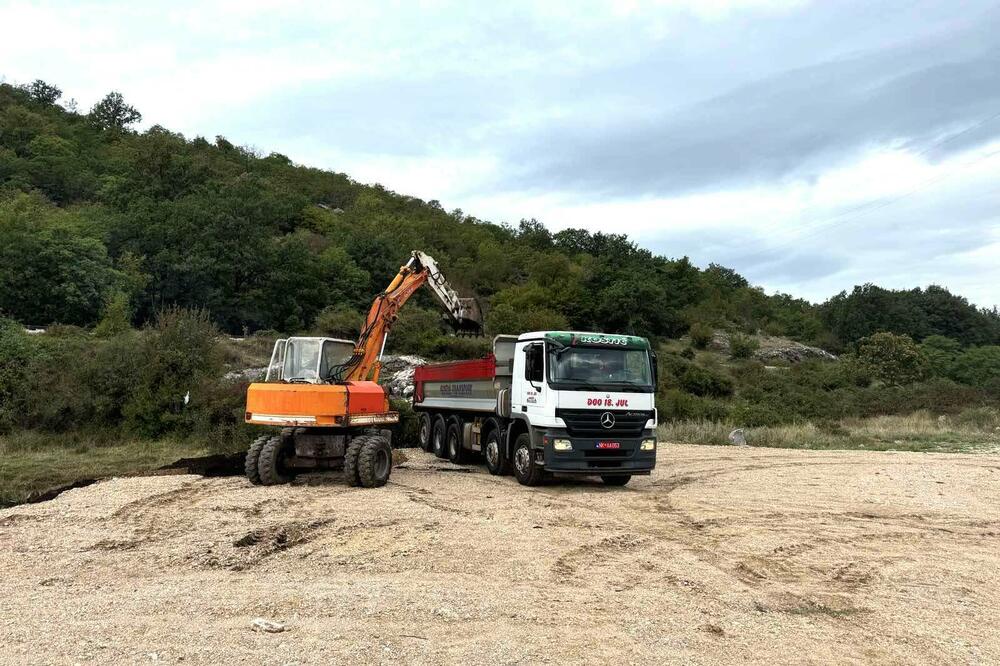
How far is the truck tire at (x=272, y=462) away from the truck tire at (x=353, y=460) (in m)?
1.29

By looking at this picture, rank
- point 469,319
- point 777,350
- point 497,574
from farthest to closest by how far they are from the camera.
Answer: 1. point 777,350
2. point 469,319
3. point 497,574

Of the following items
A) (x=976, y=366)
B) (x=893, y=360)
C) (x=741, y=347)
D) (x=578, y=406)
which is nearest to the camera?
(x=578, y=406)

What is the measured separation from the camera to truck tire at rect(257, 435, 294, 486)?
1370 centimetres

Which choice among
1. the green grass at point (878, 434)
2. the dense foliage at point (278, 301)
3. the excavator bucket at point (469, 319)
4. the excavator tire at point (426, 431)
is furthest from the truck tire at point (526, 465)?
the green grass at point (878, 434)

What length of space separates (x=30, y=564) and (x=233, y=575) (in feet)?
8.29

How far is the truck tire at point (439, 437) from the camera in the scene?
18.8 metres

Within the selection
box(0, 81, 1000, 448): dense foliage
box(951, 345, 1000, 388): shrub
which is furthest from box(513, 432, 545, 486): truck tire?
box(951, 345, 1000, 388): shrub

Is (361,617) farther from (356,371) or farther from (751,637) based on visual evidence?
(356,371)

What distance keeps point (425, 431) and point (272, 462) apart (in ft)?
22.3

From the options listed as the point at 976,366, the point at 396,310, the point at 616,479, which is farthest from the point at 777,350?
the point at 396,310

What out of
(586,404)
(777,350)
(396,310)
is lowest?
(586,404)

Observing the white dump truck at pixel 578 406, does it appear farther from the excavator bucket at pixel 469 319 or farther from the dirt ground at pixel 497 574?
the excavator bucket at pixel 469 319

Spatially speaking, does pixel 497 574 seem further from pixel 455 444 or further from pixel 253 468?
pixel 455 444

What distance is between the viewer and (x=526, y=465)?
46.2ft
